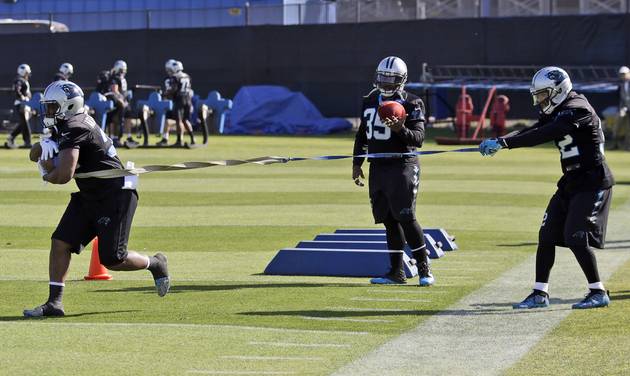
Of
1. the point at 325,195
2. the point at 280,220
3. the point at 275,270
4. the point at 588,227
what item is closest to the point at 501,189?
the point at 325,195

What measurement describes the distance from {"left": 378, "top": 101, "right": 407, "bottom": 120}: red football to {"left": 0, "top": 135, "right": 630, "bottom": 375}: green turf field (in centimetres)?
144

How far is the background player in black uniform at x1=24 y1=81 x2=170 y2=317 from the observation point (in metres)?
9.79

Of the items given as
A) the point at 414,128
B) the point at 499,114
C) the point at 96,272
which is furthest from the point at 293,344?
the point at 499,114

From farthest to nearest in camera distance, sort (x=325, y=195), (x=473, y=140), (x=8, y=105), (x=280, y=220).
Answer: (x=8, y=105), (x=473, y=140), (x=325, y=195), (x=280, y=220)

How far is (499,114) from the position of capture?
34.8 meters

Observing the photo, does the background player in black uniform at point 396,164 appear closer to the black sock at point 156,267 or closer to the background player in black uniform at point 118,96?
the black sock at point 156,267

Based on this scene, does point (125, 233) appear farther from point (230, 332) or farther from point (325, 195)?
point (325, 195)

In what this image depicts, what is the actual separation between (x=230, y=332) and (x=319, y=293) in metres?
1.92

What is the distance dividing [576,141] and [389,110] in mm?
1548

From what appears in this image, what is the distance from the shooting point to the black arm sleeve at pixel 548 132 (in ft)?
32.5

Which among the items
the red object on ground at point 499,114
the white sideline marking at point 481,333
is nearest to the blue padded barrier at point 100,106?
the red object on ground at point 499,114

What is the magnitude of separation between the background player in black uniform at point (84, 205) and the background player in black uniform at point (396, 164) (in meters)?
2.32

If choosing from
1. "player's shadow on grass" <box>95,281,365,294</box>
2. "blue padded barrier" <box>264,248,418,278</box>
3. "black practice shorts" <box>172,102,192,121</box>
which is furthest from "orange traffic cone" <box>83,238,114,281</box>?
"black practice shorts" <box>172,102,192,121</box>

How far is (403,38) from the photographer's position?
133ft
